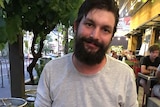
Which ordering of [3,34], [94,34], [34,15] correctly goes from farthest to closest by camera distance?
[34,15]
[3,34]
[94,34]

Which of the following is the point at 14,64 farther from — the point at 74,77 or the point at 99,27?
the point at 99,27

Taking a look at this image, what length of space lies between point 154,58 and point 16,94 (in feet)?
13.4

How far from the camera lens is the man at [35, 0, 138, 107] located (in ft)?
3.16

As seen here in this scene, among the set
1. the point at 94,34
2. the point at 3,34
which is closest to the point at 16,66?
the point at 3,34

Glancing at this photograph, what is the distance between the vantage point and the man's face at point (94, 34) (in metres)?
0.95

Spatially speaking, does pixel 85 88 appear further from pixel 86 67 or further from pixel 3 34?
pixel 3 34

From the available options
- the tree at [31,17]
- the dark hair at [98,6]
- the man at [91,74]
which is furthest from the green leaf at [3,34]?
the dark hair at [98,6]

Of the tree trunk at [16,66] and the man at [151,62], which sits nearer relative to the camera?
the tree trunk at [16,66]

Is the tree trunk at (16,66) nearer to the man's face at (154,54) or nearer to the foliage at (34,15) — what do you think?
the foliage at (34,15)

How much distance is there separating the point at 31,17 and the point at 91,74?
2.20ft

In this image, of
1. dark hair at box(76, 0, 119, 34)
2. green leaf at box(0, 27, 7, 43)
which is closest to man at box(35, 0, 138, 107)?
dark hair at box(76, 0, 119, 34)

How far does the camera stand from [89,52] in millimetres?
974

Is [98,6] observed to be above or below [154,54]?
above

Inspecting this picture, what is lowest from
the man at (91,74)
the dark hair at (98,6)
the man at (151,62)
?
the man at (151,62)
